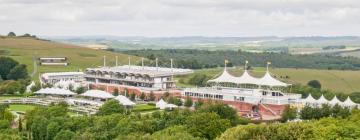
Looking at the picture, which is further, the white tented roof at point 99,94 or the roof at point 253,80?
the white tented roof at point 99,94

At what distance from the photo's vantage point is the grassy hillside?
159837mm

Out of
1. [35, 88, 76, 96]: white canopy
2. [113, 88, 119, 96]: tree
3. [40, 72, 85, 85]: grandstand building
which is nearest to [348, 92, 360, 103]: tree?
[113, 88, 119, 96]: tree

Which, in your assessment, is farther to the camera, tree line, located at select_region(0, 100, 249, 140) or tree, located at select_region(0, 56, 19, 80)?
tree, located at select_region(0, 56, 19, 80)

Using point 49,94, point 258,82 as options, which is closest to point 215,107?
point 258,82

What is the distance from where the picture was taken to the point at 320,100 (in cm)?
9750

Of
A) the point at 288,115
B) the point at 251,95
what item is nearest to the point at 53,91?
the point at 251,95

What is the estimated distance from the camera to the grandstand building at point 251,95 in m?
96.7

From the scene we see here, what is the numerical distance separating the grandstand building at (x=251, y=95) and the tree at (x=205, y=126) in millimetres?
29891

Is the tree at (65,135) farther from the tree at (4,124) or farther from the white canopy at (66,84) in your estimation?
the white canopy at (66,84)

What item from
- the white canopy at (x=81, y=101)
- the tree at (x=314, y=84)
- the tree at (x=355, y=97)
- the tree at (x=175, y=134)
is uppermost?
the tree at (x=314, y=84)

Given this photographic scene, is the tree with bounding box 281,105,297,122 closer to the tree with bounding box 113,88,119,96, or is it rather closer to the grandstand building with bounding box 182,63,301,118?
the grandstand building with bounding box 182,63,301,118

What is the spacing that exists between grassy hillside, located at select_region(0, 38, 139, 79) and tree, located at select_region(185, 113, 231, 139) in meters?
91.9

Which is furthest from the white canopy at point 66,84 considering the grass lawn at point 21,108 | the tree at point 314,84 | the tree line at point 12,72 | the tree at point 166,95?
the tree at point 314,84

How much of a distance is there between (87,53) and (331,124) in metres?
128
